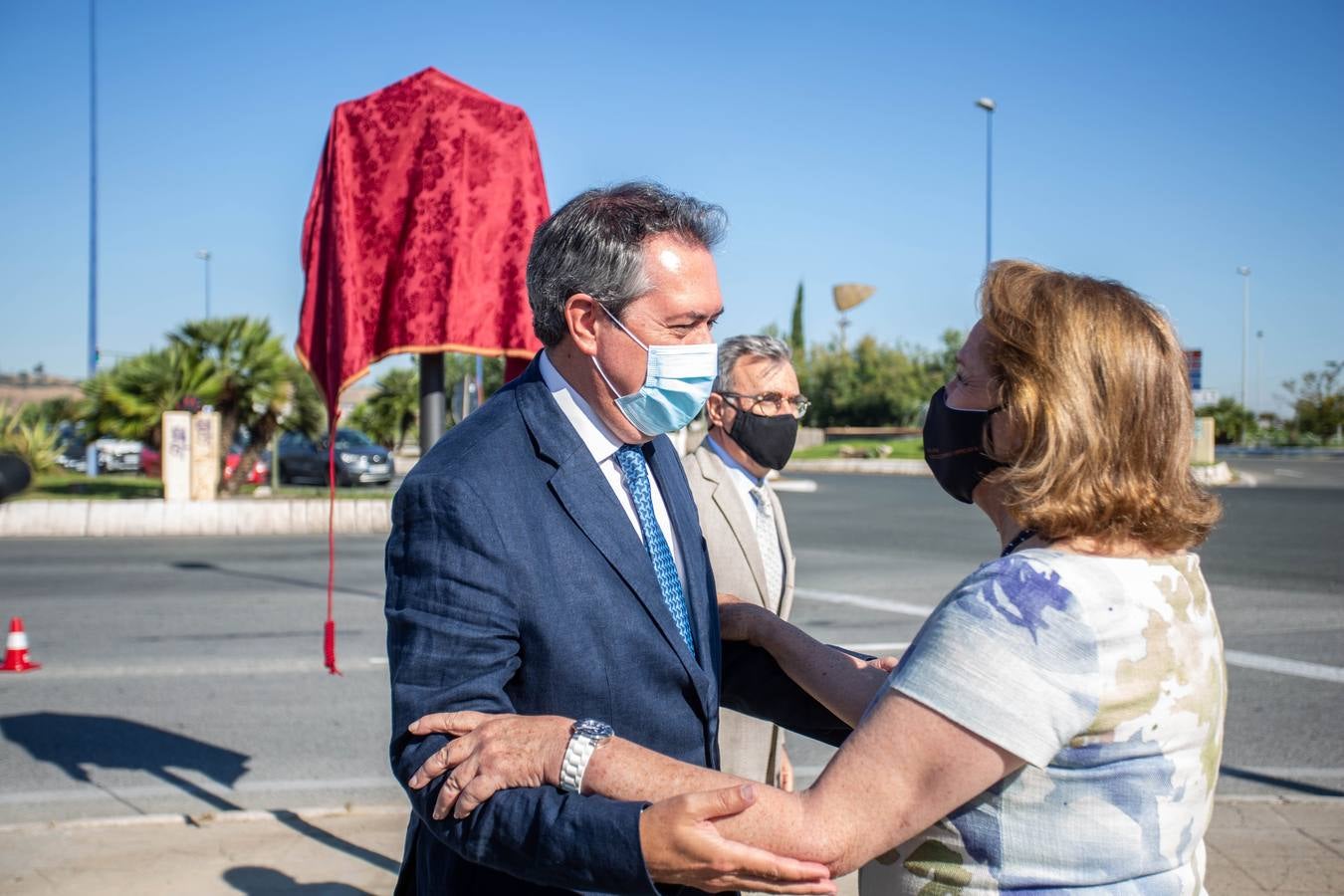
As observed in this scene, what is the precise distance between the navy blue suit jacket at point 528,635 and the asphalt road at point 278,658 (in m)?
3.66

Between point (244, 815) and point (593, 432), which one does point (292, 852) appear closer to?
point (244, 815)

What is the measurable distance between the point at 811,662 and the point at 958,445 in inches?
22.7

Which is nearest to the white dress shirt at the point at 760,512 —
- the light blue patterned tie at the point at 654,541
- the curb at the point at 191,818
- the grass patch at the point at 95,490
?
the light blue patterned tie at the point at 654,541

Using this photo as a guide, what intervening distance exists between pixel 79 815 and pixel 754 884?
4.49m

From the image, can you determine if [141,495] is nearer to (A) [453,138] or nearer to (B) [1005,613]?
(A) [453,138]

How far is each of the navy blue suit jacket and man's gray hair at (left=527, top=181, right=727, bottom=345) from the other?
199mm

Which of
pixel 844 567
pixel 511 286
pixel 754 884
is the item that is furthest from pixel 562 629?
pixel 844 567

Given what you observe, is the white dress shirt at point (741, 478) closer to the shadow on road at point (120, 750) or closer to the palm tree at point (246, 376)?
the shadow on road at point (120, 750)

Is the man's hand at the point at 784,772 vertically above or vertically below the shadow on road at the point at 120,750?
above

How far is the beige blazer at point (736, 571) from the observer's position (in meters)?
3.64

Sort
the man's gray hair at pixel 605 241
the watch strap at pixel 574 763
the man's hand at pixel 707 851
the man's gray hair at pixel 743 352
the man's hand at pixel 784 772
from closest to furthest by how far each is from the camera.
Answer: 1. the man's hand at pixel 707 851
2. the watch strap at pixel 574 763
3. the man's gray hair at pixel 605 241
4. the man's hand at pixel 784 772
5. the man's gray hair at pixel 743 352

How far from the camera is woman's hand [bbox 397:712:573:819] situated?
1.63 m

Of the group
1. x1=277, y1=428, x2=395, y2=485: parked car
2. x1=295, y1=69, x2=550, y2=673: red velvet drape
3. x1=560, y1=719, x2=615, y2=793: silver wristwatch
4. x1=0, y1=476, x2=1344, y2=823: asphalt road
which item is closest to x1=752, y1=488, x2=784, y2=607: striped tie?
x1=295, y1=69, x2=550, y2=673: red velvet drape

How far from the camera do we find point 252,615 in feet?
32.7
